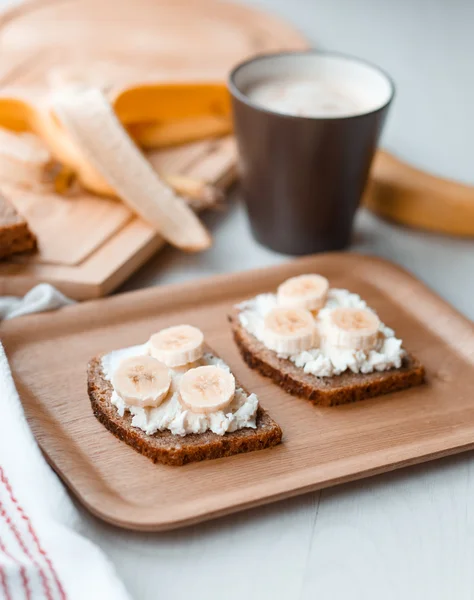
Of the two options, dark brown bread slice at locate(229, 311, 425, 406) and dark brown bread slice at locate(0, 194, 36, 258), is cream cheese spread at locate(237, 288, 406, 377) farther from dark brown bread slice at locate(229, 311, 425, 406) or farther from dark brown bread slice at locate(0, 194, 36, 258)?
dark brown bread slice at locate(0, 194, 36, 258)

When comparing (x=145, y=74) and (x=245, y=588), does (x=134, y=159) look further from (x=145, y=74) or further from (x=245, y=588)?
(x=245, y=588)

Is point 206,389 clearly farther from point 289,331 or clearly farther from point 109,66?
point 109,66

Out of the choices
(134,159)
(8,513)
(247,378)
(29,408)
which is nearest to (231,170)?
(134,159)

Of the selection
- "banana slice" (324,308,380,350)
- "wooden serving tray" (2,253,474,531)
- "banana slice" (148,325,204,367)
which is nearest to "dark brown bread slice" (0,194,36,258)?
"wooden serving tray" (2,253,474,531)

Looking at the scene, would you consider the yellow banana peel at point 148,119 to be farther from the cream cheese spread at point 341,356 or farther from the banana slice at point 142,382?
the banana slice at point 142,382

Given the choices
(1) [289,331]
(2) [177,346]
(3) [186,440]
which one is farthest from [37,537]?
(1) [289,331]

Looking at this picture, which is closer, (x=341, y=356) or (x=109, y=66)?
(x=341, y=356)
